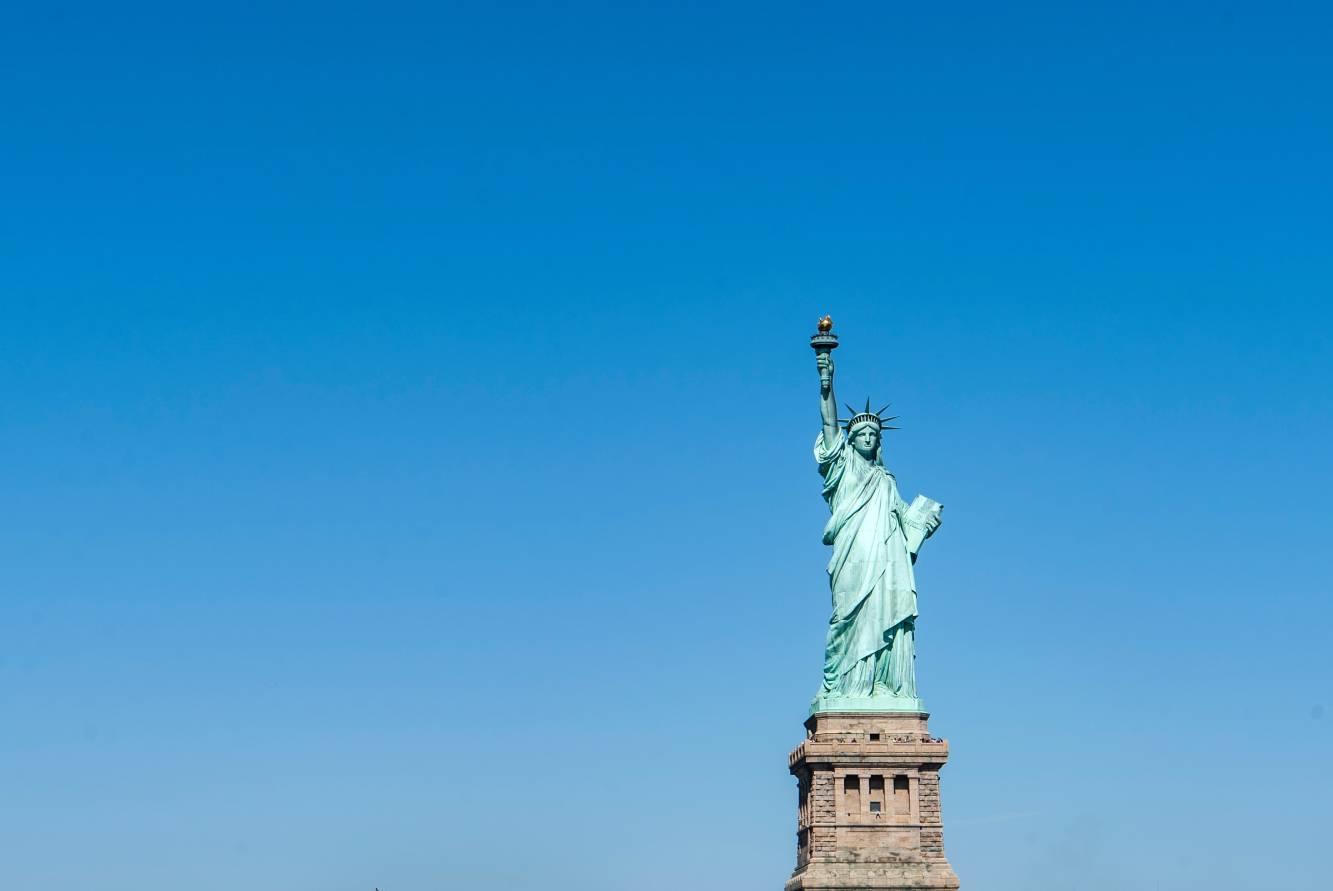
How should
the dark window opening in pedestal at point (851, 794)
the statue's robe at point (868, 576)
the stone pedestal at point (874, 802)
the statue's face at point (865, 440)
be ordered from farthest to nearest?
the statue's face at point (865, 440) < the statue's robe at point (868, 576) < the dark window opening in pedestal at point (851, 794) < the stone pedestal at point (874, 802)

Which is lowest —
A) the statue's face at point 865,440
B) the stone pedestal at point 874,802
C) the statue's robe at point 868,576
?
the stone pedestal at point 874,802

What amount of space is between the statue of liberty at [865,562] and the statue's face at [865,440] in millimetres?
30

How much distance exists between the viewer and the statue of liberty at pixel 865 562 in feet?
217

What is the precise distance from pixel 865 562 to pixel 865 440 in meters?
3.83

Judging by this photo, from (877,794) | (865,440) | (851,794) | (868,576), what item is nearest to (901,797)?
(877,794)

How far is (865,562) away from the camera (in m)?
67.1

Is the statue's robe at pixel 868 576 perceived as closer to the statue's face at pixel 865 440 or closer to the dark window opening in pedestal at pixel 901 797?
the statue's face at pixel 865 440

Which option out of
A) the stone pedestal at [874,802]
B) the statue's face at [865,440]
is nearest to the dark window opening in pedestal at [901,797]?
the stone pedestal at [874,802]

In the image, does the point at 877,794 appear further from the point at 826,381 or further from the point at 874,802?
the point at 826,381

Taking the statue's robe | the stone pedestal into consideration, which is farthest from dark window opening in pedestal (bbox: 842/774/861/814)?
the statue's robe

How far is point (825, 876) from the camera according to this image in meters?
63.9

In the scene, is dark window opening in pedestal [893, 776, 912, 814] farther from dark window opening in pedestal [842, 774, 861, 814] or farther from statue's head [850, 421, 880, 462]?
statue's head [850, 421, 880, 462]

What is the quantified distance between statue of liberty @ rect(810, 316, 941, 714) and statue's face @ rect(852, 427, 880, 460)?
0.03 metres

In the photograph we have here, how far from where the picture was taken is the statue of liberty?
66.2 metres
